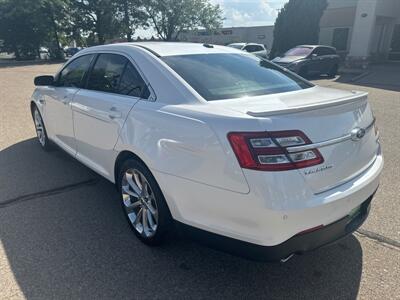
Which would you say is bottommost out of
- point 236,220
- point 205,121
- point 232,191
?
point 236,220

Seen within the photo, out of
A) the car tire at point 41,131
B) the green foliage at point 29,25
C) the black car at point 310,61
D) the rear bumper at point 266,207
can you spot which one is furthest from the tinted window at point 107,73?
the green foliage at point 29,25

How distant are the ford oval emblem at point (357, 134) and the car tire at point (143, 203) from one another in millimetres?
1422

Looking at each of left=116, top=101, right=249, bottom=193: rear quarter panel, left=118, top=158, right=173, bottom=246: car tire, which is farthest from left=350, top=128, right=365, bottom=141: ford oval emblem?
left=118, top=158, right=173, bottom=246: car tire

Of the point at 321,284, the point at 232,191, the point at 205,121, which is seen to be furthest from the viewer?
the point at 321,284

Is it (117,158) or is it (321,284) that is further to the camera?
(117,158)

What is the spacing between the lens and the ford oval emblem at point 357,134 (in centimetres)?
232

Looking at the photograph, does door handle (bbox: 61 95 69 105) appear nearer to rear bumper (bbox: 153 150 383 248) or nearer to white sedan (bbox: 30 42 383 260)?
white sedan (bbox: 30 42 383 260)

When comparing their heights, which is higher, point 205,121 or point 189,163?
point 205,121

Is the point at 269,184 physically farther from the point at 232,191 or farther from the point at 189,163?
the point at 189,163

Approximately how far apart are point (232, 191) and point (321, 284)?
Answer: 1.07 metres

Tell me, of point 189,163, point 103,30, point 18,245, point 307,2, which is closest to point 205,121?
point 189,163

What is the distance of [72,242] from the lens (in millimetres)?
3006

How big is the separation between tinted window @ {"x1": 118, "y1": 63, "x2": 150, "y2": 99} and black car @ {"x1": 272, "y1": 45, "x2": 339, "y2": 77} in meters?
12.8

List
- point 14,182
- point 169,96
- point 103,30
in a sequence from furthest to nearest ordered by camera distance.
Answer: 1. point 103,30
2. point 14,182
3. point 169,96
